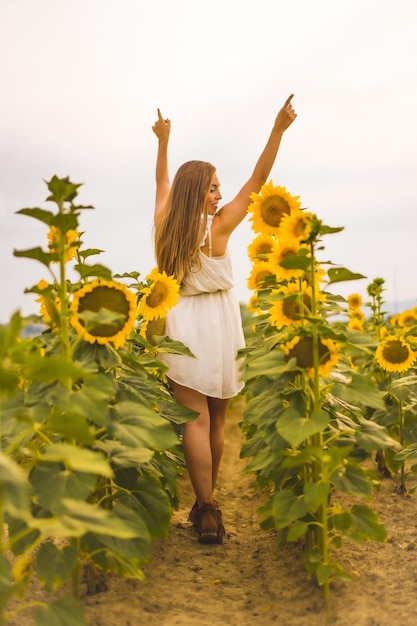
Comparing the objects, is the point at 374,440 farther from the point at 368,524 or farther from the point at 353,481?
the point at 368,524

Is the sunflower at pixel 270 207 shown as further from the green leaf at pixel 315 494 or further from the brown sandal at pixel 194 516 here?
the brown sandal at pixel 194 516

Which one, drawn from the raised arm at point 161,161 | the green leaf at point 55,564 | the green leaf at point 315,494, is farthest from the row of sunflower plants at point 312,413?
the raised arm at point 161,161

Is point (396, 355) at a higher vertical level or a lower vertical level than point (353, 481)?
higher

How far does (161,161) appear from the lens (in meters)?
4.71

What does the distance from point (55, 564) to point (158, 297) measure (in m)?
1.74

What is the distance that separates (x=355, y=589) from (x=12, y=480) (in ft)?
6.59

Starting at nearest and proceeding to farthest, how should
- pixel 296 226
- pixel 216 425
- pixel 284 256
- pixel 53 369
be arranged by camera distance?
1. pixel 53 369
2. pixel 296 226
3. pixel 284 256
4. pixel 216 425

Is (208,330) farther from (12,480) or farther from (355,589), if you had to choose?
(12,480)

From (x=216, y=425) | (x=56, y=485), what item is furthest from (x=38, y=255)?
(x=216, y=425)

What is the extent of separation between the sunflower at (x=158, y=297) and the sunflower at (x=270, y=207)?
569 millimetres

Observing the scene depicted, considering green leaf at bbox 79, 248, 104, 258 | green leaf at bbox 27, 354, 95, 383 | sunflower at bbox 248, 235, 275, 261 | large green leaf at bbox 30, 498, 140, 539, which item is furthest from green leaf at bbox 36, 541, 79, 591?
sunflower at bbox 248, 235, 275, 261

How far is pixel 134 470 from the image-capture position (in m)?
2.94

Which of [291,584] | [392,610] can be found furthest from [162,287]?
[392,610]

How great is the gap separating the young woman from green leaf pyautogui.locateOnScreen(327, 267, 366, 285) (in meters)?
1.24
